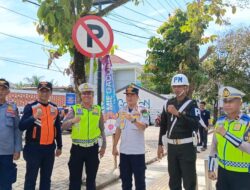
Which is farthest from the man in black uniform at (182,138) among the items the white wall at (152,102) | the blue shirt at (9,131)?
the white wall at (152,102)

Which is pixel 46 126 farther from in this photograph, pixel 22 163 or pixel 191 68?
pixel 191 68

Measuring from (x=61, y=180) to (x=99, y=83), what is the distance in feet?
23.9

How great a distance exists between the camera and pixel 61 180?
7973 mm

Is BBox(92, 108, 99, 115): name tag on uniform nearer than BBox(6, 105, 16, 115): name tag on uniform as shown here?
No

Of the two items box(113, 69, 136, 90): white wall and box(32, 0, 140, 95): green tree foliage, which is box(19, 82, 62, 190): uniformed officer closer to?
box(32, 0, 140, 95): green tree foliage

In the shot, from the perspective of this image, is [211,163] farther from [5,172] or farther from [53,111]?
[5,172]

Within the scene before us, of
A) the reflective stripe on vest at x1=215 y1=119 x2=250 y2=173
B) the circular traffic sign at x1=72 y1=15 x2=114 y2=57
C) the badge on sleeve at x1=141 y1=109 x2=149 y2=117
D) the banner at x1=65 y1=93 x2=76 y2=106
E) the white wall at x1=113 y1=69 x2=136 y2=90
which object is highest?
the white wall at x1=113 y1=69 x2=136 y2=90

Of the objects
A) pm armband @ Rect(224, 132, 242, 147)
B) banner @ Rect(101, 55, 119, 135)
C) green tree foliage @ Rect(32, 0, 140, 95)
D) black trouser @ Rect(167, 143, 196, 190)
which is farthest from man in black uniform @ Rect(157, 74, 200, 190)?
banner @ Rect(101, 55, 119, 135)

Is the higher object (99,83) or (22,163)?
(99,83)

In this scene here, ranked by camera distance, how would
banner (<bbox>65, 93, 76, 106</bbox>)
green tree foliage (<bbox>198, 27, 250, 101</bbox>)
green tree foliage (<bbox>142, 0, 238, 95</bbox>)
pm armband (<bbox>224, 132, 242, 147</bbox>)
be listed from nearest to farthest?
pm armband (<bbox>224, 132, 242, 147</bbox>) < green tree foliage (<bbox>142, 0, 238, 95</bbox>) < banner (<bbox>65, 93, 76, 106</bbox>) < green tree foliage (<bbox>198, 27, 250, 101</bbox>)

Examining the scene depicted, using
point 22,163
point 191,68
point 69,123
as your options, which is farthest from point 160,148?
point 191,68

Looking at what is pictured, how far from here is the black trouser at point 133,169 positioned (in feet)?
19.3

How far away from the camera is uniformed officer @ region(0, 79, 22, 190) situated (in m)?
5.30

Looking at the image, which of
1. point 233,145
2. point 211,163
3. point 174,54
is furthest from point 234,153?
point 174,54
